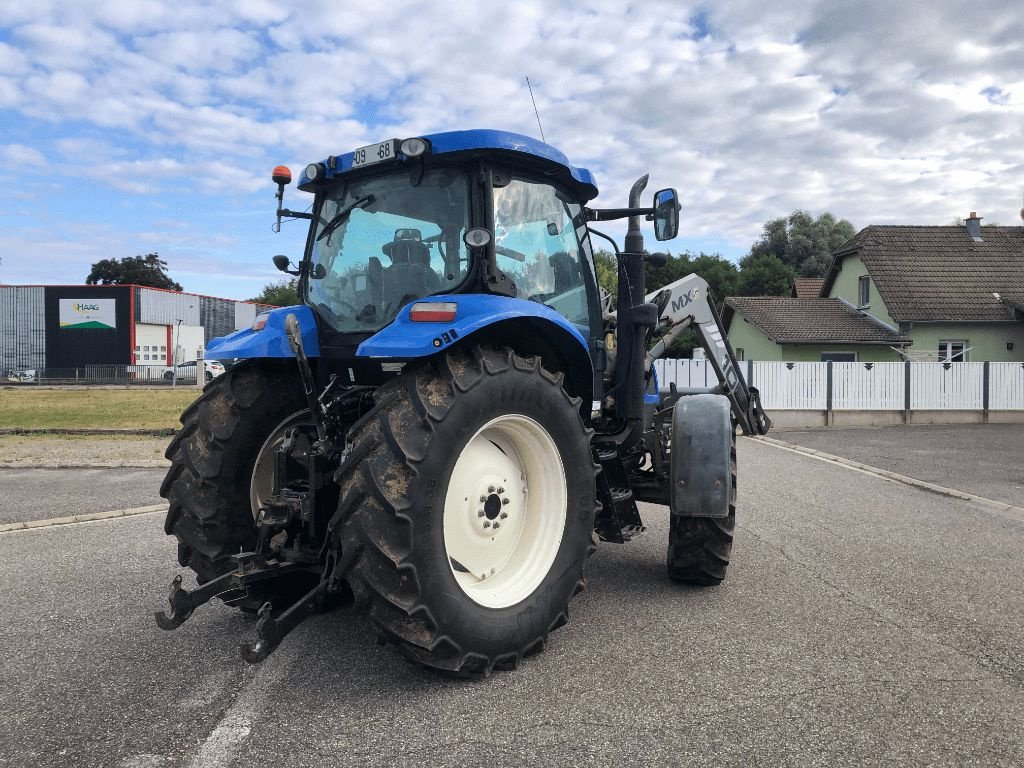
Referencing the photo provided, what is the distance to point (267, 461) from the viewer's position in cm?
418

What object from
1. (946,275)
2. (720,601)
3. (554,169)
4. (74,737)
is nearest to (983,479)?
(720,601)

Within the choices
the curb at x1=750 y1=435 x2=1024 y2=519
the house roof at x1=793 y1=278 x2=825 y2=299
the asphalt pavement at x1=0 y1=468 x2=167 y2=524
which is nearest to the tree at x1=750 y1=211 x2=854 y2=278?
the house roof at x1=793 y1=278 x2=825 y2=299

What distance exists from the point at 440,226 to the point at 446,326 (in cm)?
80

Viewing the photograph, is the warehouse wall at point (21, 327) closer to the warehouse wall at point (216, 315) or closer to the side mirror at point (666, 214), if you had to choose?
the warehouse wall at point (216, 315)

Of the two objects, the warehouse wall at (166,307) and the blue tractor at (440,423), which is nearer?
the blue tractor at (440,423)

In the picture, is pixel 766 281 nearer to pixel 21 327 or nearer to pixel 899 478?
pixel 899 478

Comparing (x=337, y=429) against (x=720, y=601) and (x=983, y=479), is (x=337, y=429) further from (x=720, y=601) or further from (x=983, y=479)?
(x=983, y=479)

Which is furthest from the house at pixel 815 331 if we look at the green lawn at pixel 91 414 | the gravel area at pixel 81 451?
the gravel area at pixel 81 451

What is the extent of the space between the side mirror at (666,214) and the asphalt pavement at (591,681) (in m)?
2.16

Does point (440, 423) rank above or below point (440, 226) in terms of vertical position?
below

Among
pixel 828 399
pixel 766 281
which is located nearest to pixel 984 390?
pixel 828 399

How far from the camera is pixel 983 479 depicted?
34.6 ft

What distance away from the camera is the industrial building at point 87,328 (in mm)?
59688

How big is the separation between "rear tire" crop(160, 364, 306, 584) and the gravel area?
7.29m
